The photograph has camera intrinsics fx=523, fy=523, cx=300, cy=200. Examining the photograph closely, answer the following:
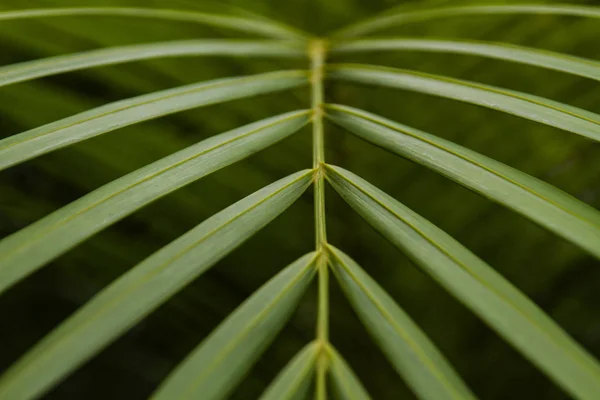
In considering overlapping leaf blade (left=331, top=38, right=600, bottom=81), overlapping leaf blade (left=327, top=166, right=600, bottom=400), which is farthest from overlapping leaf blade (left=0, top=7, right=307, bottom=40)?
overlapping leaf blade (left=327, top=166, right=600, bottom=400)

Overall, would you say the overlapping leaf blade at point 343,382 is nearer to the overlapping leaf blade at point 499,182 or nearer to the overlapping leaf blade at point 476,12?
the overlapping leaf blade at point 499,182

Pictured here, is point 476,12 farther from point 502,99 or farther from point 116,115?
point 116,115

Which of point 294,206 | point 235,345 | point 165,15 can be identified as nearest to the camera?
point 235,345

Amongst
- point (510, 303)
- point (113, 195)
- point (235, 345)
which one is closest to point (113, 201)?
point (113, 195)

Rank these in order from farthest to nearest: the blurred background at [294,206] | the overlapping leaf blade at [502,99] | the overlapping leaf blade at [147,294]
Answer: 1. the blurred background at [294,206]
2. the overlapping leaf blade at [502,99]
3. the overlapping leaf blade at [147,294]

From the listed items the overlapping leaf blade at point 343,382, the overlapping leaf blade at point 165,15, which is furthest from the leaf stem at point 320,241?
the overlapping leaf blade at point 165,15

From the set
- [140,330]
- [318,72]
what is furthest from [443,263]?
[140,330]

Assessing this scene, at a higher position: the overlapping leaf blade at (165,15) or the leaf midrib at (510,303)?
the overlapping leaf blade at (165,15)
